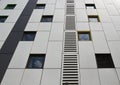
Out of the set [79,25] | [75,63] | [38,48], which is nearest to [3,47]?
[38,48]

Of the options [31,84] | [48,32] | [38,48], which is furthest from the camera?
[48,32]

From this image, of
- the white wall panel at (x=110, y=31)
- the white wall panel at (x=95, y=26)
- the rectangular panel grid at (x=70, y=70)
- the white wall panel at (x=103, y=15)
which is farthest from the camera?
the white wall panel at (x=103, y=15)

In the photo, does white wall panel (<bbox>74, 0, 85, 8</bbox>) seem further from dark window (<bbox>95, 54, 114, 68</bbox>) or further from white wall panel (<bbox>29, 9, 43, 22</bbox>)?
dark window (<bbox>95, 54, 114, 68</bbox>)

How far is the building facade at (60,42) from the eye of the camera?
23.2 feet

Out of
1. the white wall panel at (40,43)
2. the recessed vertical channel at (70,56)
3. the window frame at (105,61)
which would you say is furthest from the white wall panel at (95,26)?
the white wall panel at (40,43)

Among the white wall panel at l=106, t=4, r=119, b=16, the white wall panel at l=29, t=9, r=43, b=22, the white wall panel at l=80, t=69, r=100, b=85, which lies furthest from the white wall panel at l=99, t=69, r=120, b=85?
the white wall panel at l=29, t=9, r=43, b=22

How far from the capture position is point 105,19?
428 inches

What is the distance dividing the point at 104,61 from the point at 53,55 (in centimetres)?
243

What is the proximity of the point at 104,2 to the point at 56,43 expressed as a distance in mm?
6342

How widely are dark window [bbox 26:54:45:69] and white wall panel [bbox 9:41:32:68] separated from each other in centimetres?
22

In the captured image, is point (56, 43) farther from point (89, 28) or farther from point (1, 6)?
point (1, 6)

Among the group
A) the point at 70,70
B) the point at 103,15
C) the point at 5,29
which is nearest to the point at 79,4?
the point at 103,15

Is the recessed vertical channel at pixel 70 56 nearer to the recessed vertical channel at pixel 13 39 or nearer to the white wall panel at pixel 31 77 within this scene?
the white wall panel at pixel 31 77

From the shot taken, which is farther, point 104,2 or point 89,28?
point 104,2
